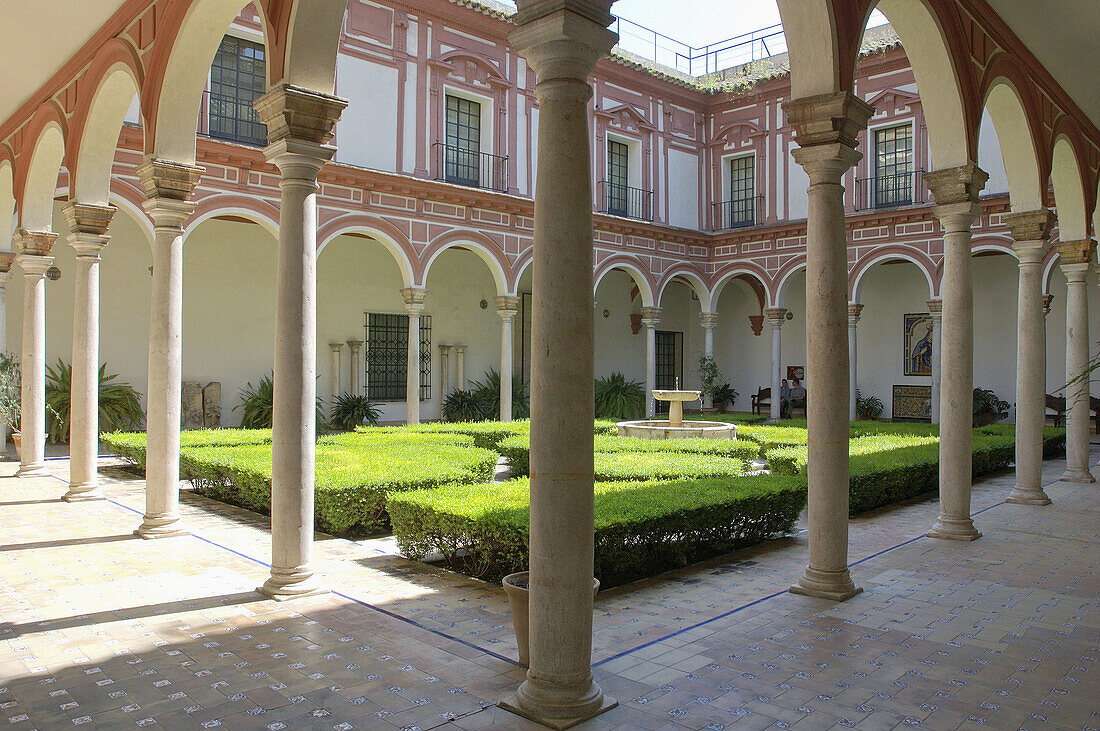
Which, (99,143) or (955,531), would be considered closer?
(955,531)

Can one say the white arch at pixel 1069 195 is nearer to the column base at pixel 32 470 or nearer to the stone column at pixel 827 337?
the stone column at pixel 827 337

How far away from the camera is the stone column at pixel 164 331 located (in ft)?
22.0

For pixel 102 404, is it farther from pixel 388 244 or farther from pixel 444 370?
pixel 444 370

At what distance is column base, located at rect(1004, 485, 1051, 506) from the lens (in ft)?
29.1

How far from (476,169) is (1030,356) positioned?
1165cm

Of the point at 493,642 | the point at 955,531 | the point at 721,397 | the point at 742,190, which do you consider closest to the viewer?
the point at 493,642

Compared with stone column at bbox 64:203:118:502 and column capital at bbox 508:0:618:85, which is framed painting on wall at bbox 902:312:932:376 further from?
column capital at bbox 508:0:618:85

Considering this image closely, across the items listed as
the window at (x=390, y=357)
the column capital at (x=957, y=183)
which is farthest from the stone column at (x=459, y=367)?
the column capital at (x=957, y=183)

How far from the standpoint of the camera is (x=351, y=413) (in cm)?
1698

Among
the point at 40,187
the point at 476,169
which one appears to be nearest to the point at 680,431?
the point at 476,169

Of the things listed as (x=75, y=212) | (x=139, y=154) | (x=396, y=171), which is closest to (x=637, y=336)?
(x=396, y=171)

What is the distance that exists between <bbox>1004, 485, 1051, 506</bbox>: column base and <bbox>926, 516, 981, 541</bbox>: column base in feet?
7.25

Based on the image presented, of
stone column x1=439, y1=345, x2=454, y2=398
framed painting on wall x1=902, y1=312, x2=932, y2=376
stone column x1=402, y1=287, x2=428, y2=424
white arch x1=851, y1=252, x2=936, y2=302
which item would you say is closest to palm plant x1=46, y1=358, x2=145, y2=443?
stone column x1=402, y1=287, x2=428, y2=424

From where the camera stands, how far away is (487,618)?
482 cm
